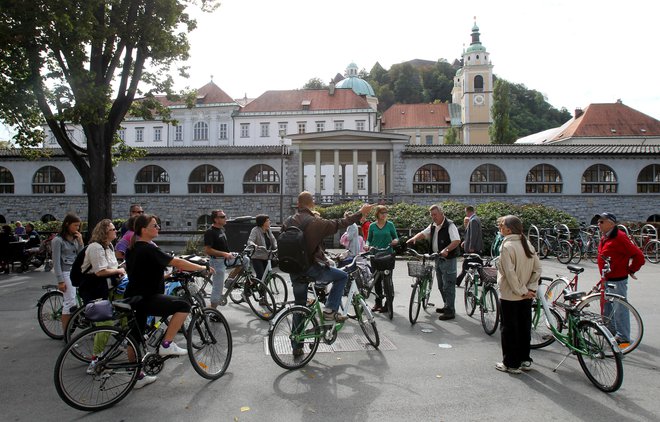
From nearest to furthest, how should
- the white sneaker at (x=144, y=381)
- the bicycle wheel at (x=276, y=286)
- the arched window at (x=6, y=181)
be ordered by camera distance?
the white sneaker at (x=144, y=381), the bicycle wheel at (x=276, y=286), the arched window at (x=6, y=181)

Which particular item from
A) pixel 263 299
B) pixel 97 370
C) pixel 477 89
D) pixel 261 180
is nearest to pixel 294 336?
pixel 97 370

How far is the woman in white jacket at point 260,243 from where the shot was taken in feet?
30.9

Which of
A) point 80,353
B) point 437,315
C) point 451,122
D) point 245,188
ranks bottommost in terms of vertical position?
point 437,315

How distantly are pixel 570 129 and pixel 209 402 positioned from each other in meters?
65.2

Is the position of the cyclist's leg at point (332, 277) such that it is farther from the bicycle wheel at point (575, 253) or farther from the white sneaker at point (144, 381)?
the bicycle wheel at point (575, 253)

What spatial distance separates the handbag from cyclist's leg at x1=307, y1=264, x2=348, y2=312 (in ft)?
7.49

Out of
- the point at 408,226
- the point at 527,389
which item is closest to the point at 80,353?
the point at 527,389

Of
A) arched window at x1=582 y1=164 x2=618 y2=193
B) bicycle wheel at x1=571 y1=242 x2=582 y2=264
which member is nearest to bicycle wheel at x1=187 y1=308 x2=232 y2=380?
bicycle wheel at x1=571 y1=242 x2=582 y2=264

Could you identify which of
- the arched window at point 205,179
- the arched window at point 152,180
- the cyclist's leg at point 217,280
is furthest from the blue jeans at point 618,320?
the arched window at point 152,180

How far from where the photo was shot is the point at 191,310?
210 inches

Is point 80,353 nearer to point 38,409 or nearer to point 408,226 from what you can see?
point 38,409

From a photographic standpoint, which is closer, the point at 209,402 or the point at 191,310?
the point at 209,402

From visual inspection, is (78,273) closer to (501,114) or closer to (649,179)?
(649,179)

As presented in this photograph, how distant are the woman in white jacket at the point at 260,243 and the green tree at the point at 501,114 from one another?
161ft
